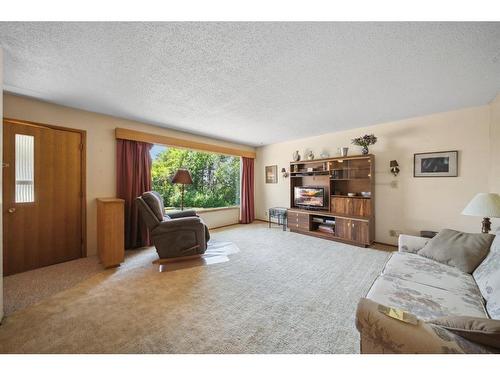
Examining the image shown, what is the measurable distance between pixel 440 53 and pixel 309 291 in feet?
8.30

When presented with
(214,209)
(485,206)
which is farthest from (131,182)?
(485,206)

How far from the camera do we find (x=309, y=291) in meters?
2.06

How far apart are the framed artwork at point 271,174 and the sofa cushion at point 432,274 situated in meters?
3.77

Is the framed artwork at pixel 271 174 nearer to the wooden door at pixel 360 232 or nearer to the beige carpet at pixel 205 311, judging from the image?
the wooden door at pixel 360 232

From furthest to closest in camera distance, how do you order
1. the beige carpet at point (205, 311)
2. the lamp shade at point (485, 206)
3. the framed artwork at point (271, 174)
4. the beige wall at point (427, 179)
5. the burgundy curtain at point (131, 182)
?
the framed artwork at point (271, 174) → the burgundy curtain at point (131, 182) → the beige wall at point (427, 179) → the lamp shade at point (485, 206) → the beige carpet at point (205, 311)

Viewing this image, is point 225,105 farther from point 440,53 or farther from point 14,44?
point 440,53

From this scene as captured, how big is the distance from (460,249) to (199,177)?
4.80m

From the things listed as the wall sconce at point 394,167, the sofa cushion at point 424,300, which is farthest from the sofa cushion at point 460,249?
the wall sconce at point 394,167

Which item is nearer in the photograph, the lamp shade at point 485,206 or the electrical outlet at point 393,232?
the lamp shade at point 485,206

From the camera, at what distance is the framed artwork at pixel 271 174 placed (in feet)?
18.0

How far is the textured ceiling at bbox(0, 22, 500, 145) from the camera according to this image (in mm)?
1413

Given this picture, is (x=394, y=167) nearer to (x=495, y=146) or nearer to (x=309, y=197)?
(x=495, y=146)

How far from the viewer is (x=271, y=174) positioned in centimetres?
559

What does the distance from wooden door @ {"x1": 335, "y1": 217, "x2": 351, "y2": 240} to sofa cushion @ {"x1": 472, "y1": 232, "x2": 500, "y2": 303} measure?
2.08 m
